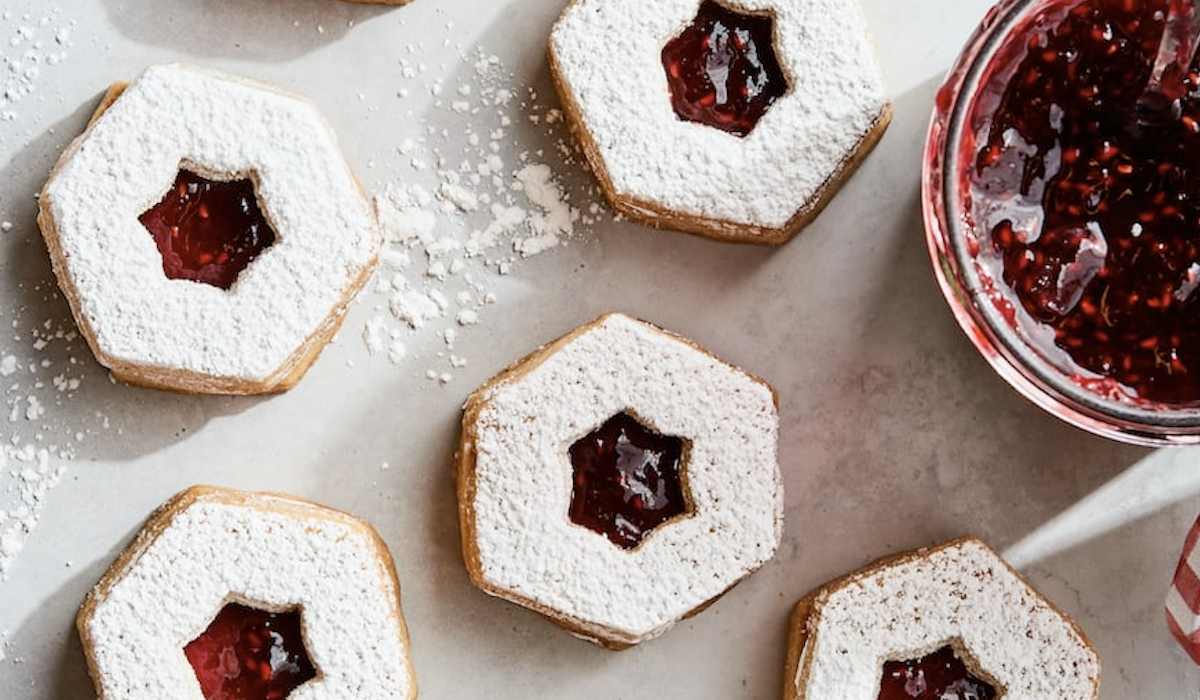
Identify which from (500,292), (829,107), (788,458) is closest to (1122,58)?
(829,107)

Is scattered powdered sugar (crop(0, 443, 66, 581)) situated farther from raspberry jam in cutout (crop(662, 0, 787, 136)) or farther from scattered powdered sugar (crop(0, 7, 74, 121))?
raspberry jam in cutout (crop(662, 0, 787, 136))

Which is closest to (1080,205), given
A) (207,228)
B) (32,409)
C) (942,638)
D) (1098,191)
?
(1098,191)

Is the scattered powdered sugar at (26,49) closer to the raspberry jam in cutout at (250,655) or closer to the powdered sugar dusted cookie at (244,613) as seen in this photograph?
the powdered sugar dusted cookie at (244,613)

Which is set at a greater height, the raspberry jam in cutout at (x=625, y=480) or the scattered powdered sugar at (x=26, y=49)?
the scattered powdered sugar at (x=26, y=49)

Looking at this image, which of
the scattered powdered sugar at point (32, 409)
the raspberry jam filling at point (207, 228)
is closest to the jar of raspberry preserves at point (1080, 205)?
the raspberry jam filling at point (207, 228)

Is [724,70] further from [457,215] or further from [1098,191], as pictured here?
[1098,191]

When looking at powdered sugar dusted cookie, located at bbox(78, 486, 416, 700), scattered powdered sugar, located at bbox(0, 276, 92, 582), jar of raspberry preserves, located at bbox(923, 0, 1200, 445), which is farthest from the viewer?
scattered powdered sugar, located at bbox(0, 276, 92, 582)

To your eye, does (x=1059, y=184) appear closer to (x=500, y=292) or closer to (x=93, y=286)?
(x=500, y=292)

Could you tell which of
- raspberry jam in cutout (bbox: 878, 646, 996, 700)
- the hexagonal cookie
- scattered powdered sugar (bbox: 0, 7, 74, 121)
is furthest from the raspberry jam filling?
raspberry jam in cutout (bbox: 878, 646, 996, 700)
